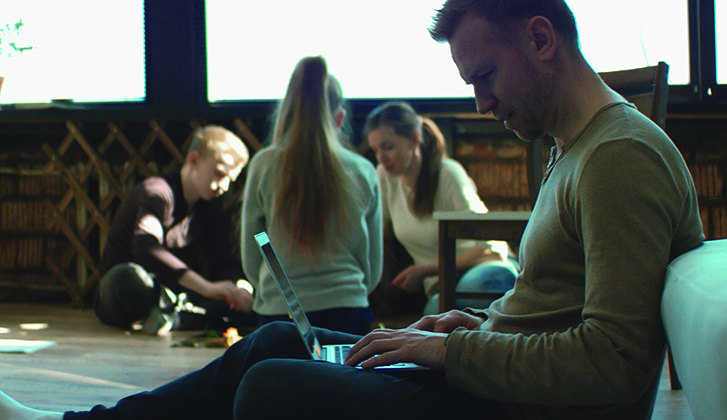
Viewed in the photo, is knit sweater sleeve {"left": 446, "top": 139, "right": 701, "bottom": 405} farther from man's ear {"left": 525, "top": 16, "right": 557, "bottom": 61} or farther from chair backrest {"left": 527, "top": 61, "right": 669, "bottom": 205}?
chair backrest {"left": 527, "top": 61, "right": 669, "bottom": 205}

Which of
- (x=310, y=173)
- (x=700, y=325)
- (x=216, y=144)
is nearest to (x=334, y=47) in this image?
(x=216, y=144)

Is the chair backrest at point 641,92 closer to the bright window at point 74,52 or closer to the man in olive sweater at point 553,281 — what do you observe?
the man in olive sweater at point 553,281

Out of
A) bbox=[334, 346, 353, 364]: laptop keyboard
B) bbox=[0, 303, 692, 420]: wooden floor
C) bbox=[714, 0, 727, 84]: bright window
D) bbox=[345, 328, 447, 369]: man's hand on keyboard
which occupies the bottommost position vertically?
bbox=[0, 303, 692, 420]: wooden floor

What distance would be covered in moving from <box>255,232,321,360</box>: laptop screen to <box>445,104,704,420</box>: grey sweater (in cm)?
22

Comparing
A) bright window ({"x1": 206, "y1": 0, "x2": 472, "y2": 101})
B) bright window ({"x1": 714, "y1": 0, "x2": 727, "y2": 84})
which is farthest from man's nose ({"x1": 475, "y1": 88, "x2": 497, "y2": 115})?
bright window ({"x1": 714, "y1": 0, "x2": 727, "y2": 84})

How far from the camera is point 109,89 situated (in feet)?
8.71

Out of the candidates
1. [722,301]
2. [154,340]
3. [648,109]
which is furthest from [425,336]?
[154,340]

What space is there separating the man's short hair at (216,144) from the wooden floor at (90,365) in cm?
64

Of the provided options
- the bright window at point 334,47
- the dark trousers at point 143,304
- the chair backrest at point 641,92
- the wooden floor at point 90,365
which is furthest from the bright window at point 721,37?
the dark trousers at point 143,304

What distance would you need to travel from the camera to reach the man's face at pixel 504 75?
60cm

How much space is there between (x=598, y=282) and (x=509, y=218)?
31.3 inches

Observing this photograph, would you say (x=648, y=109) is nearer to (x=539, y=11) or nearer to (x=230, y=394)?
(x=539, y=11)

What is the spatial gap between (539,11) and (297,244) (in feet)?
2.62

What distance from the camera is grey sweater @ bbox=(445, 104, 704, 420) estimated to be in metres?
0.47
